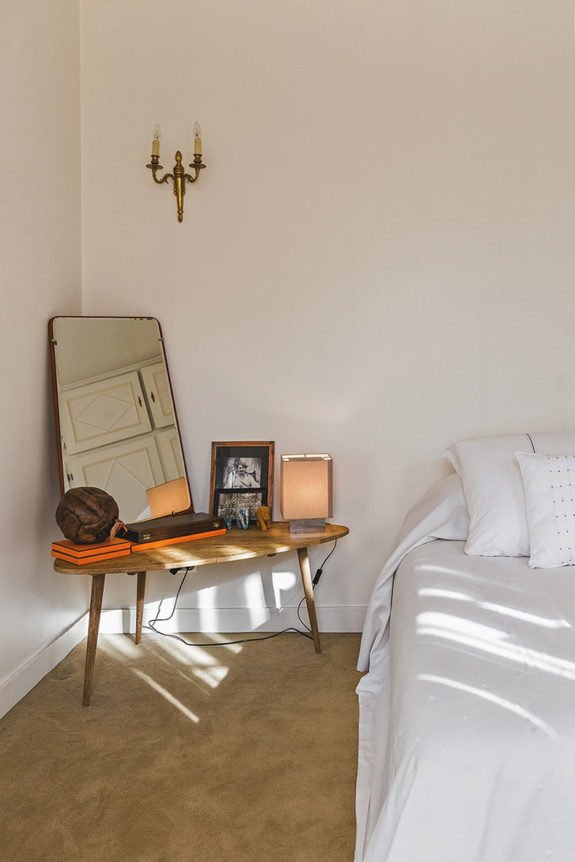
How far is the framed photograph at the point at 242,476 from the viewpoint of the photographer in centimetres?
344

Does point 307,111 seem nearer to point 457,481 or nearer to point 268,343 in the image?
point 268,343

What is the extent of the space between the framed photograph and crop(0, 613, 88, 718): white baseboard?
0.75 meters

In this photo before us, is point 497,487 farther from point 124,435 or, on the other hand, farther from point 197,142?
point 197,142

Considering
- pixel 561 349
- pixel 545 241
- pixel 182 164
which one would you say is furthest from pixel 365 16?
pixel 561 349

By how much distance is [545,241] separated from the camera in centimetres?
339

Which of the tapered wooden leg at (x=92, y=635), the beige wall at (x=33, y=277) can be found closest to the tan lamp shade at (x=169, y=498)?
the beige wall at (x=33, y=277)

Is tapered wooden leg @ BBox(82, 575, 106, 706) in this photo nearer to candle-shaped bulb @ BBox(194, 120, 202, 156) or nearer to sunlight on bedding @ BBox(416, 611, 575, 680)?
sunlight on bedding @ BBox(416, 611, 575, 680)

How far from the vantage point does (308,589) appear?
324cm

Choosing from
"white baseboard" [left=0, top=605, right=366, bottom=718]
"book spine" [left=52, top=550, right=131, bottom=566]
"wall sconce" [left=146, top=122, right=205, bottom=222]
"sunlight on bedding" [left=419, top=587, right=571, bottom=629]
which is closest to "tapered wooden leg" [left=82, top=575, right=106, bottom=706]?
"book spine" [left=52, top=550, right=131, bottom=566]

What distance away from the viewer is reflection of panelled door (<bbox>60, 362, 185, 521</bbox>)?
3.18 meters

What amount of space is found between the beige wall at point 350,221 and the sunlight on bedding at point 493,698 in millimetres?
1723

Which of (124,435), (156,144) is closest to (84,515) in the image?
(124,435)

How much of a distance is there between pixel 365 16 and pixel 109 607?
8.75 feet

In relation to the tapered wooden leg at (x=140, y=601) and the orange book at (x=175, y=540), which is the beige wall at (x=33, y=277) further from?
the orange book at (x=175, y=540)
